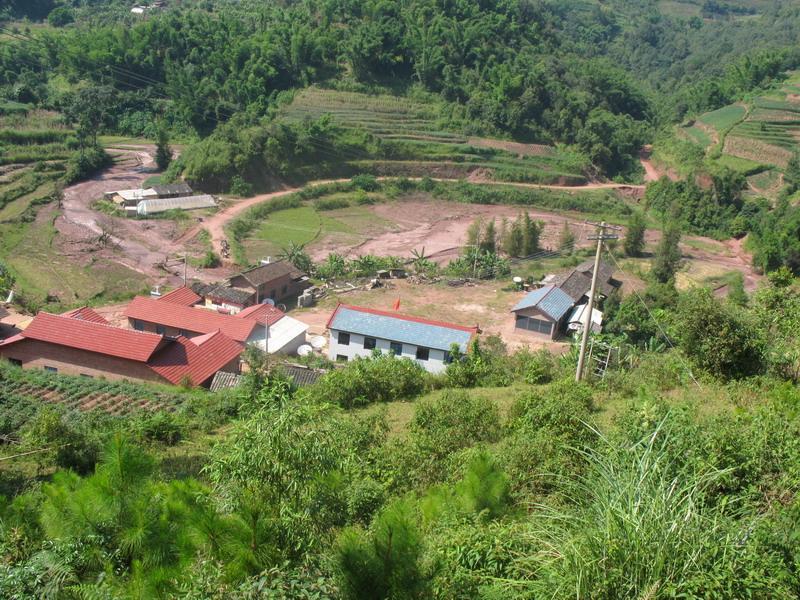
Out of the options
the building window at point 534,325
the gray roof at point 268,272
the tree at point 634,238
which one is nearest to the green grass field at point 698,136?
the tree at point 634,238

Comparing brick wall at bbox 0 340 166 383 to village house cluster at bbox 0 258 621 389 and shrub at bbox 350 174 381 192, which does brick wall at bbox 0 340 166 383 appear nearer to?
village house cluster at bbox 0 258 621 389

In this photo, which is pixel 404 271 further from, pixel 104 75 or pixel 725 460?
pixel 104 75

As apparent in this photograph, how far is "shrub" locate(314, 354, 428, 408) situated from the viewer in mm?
15344

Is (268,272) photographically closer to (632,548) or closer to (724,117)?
(632,548)

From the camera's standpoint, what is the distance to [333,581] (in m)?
5.00

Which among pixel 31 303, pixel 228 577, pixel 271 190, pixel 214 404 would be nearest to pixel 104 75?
pixel 271 190

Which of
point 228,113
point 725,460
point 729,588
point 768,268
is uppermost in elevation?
point 729,588

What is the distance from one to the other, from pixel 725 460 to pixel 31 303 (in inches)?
1035

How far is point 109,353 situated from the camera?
19203 millimetres

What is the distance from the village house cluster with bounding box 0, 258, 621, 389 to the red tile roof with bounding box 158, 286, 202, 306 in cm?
4

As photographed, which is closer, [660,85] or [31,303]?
[31,303]

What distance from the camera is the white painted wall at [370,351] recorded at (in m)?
22.1

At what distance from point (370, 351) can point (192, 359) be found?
227 inches

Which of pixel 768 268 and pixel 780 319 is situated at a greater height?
pixel 780 319
